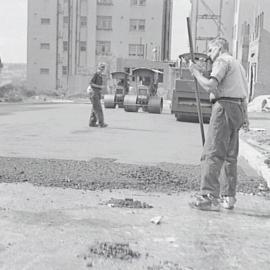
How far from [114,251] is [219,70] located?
8.64ft

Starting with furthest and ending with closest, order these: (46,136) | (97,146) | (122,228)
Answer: (46,136), (97,146), (122,228)

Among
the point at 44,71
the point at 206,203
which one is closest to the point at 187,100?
the point at 206,203

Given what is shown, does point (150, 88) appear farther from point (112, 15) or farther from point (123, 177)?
point (112, 15)

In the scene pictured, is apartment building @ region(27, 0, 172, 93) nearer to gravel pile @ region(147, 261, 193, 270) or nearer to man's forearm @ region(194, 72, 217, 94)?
man's forearm @ region(194, 72, 217, 94)

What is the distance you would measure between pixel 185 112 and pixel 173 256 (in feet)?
59.9

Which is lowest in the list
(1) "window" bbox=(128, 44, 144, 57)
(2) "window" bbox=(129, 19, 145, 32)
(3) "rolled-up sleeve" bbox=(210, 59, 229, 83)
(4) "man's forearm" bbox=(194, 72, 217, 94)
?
(4) "man's forearm" bbox=(194, 72, 217, 94)

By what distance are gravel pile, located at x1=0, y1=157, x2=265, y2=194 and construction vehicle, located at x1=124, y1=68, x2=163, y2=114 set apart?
1811cm

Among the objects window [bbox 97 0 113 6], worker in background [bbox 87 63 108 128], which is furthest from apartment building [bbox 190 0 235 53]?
worker in background [bbox 87 63 108 128]

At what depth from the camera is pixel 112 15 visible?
6900cm

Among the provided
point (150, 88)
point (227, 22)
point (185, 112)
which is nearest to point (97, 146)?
point (185, 112)

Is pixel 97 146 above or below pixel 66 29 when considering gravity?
below

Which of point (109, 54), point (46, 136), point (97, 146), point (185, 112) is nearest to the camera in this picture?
point (97, 146)

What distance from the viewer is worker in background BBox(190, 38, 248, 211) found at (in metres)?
6.69

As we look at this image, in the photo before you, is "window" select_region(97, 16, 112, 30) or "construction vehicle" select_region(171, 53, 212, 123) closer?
"construction vehicle" select_region(171, 53, 212, 123)
